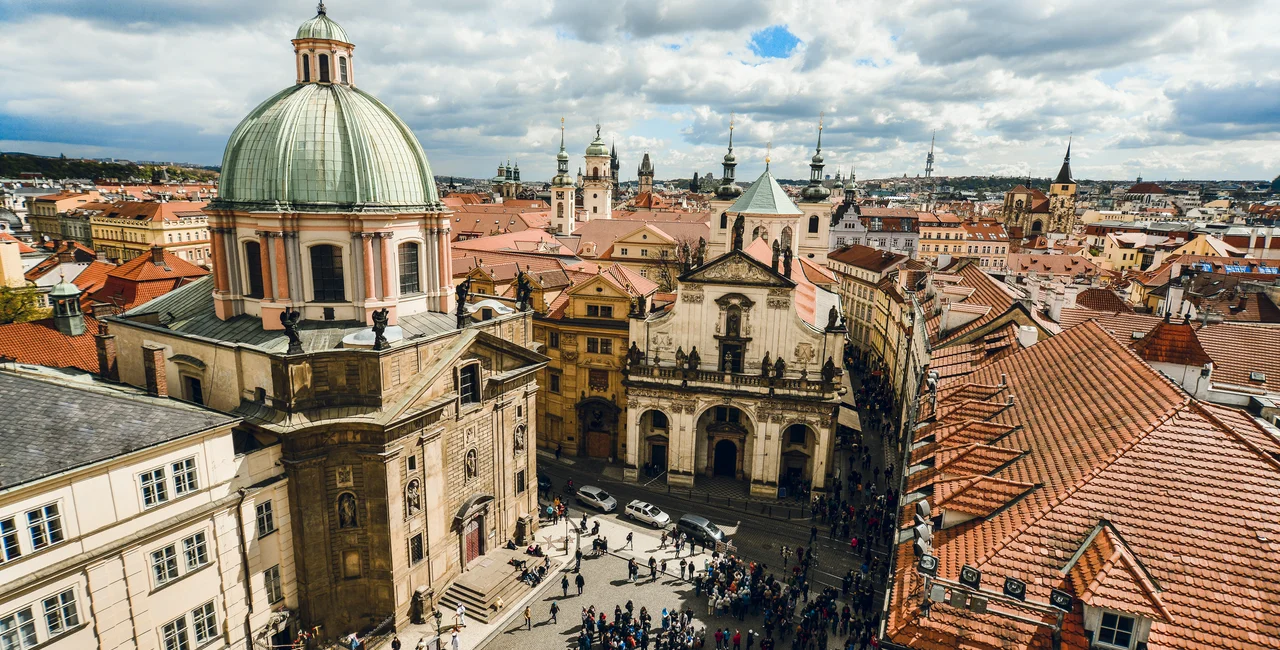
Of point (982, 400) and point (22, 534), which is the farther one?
point (982, 400)

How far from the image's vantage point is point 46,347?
36312 mm

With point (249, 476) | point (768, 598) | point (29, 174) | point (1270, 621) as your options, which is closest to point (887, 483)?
point (768, 598)

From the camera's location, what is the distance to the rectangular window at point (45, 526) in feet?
64.0

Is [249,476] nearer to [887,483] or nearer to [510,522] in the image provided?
[510,522]

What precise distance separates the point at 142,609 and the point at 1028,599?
26284 millimetres

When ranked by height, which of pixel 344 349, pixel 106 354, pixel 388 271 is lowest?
pixel 106 354

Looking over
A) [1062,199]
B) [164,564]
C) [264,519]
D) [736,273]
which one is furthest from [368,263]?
[1062,199]

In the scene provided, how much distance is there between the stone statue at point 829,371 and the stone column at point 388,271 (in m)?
25.0

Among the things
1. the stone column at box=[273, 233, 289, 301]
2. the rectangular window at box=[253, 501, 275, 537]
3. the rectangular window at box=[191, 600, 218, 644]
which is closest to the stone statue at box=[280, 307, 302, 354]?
the stone column at box=[273, 233, 289, 301]

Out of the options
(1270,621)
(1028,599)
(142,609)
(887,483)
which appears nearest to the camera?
(1270,621)

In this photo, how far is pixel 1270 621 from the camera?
41.6 feet

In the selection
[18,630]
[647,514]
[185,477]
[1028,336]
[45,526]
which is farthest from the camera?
[647,514]

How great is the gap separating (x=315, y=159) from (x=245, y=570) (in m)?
16.9

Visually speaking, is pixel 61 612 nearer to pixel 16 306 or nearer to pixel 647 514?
pixel 647 514
